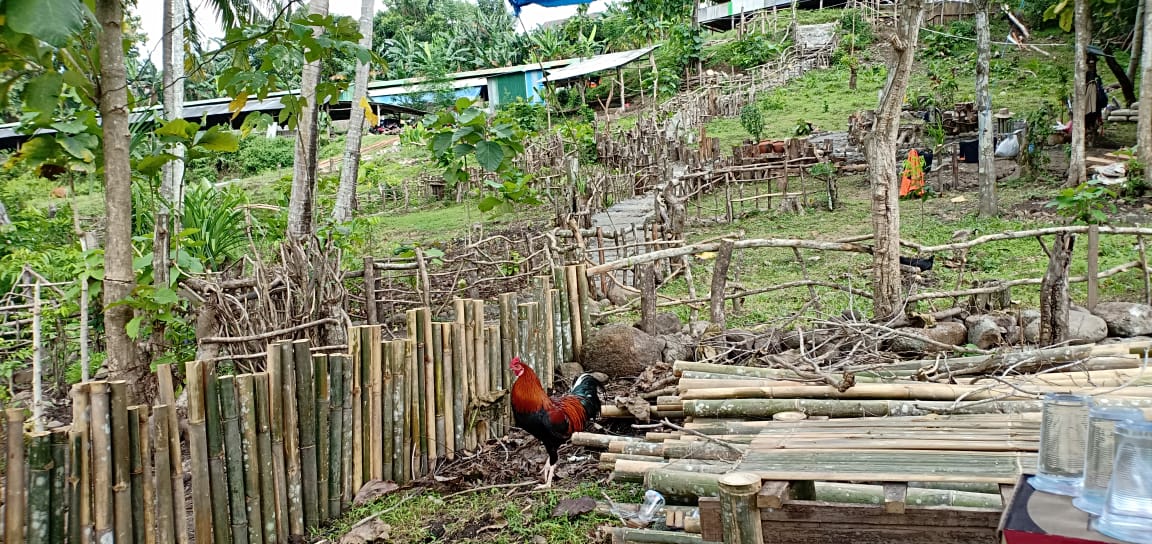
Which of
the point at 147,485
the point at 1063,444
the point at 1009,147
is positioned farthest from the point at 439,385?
the point at 1009,147

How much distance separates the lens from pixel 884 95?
6262mm

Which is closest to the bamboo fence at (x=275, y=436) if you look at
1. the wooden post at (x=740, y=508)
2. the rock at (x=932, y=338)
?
the rock at (x=932, y=338)

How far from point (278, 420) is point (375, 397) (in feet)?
2.11

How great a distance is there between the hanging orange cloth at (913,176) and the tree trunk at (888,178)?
28.2ft

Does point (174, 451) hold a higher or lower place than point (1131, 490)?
lower

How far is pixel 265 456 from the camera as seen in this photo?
4184 mm

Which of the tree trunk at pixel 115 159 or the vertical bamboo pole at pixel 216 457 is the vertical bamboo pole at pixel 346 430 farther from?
the tree trunk at pixel 115 159

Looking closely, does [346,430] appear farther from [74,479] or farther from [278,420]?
[74,479]

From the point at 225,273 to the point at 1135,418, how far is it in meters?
6.02

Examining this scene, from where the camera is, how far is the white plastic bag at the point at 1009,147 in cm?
1612

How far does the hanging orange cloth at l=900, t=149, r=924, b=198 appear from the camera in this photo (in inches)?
566

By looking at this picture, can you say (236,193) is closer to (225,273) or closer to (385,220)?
(225,273)

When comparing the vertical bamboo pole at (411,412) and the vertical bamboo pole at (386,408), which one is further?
the vertical bamboo pole at (411,412)

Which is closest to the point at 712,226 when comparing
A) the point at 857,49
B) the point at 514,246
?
the point at 514,246
